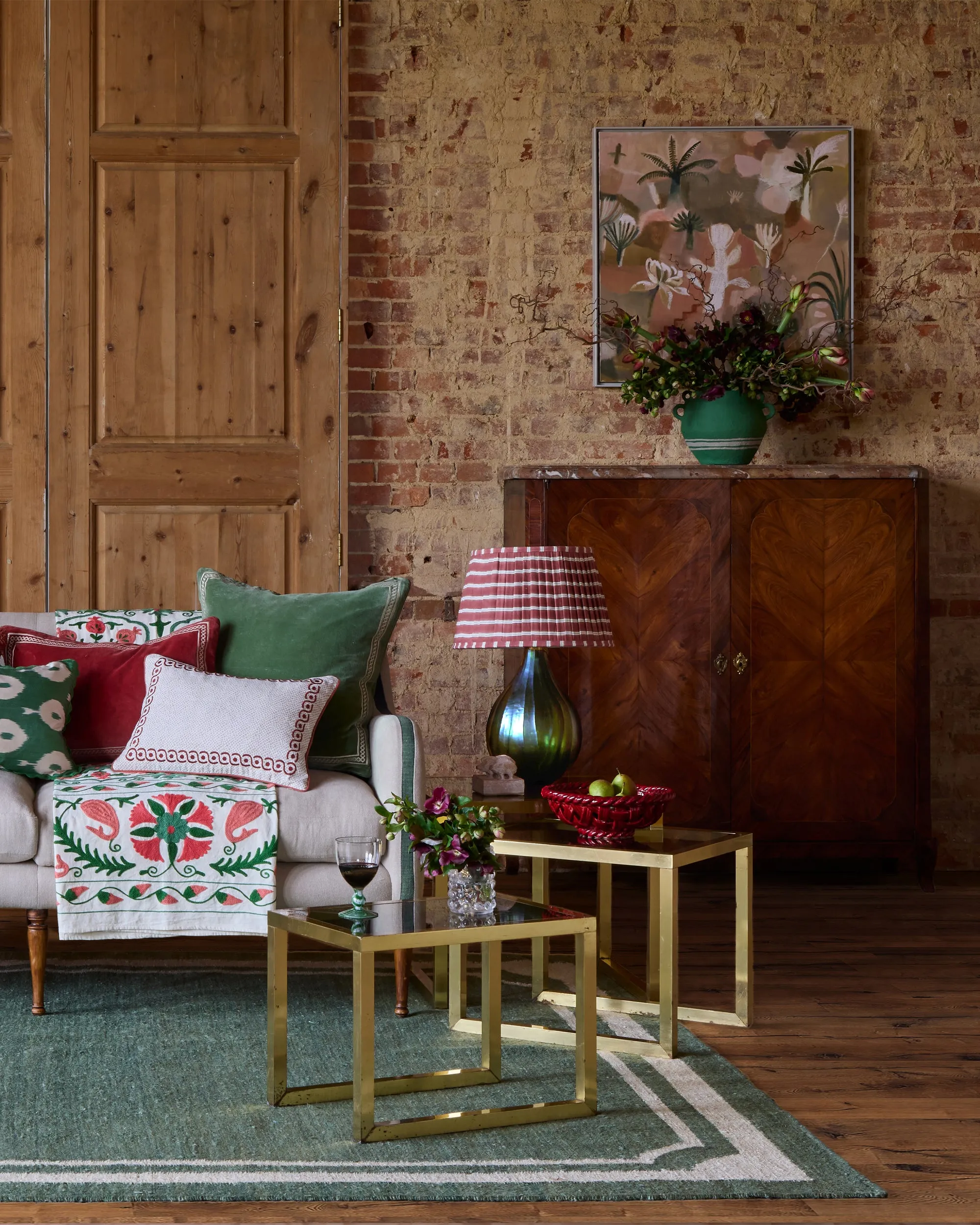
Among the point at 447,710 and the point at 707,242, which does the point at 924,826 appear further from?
the point at 707,242

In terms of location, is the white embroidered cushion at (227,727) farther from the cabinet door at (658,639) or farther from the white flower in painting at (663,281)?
the white flower in painting at (663,281)

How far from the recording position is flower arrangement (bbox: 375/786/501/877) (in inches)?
94.6

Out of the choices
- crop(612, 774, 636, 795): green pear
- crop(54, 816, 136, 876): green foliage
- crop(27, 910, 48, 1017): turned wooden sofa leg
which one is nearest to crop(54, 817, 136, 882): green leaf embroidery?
crop(54, 816, 136, 876): green foliage

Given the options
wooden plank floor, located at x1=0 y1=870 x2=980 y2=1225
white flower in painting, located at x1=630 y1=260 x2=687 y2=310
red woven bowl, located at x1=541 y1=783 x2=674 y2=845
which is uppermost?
white flower in painting, located at x1=630 y1=260 x2=687 y2=310

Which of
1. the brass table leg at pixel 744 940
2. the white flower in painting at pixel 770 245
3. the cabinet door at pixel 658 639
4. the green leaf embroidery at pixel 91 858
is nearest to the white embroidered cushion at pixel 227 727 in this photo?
the green leaf embroidery at pixel 91 858

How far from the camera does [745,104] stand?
4.82m

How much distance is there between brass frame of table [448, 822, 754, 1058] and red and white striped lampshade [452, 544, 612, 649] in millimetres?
444

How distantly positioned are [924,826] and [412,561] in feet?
6.32

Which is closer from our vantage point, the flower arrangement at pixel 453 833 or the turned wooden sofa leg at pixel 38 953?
the flower arrangement at pixel 453 833

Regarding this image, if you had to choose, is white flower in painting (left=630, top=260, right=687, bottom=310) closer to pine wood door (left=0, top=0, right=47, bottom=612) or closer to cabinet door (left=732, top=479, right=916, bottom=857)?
cabinet door (left=732, top=479, right=916, bottom=857)

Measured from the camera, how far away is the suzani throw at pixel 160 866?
289 centimetres

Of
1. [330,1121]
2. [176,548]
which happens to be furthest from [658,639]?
[330,1121]

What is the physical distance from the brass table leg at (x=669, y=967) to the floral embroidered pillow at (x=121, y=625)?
1.51 metres

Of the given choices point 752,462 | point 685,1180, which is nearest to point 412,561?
point 752,462
